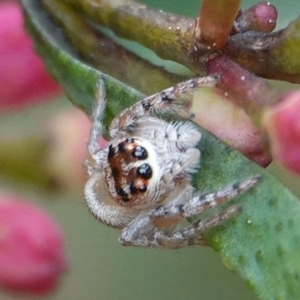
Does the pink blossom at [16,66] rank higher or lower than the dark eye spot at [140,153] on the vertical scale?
lower

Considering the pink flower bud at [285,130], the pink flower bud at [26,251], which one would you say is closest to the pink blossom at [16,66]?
the pink flower bud at [26,251]

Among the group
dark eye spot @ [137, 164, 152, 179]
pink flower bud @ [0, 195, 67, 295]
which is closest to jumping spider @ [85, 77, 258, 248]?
dark eye spot @ [137, 164, 152, 179]

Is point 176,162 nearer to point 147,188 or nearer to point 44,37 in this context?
point 147,188

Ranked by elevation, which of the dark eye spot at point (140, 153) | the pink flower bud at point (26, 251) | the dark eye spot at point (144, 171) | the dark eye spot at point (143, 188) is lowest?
the pink flower bud at point (26, 251)

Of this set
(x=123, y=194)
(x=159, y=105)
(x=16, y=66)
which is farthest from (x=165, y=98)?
(x=16, y=66)

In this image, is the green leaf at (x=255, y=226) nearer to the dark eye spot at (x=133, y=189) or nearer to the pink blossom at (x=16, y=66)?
the dark eye spot at (x=133, y=189)

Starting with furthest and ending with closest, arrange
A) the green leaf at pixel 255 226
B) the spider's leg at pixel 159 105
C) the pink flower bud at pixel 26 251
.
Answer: the pink flower bud at pixel 26 251
the spider's leg at pixel 159 105
the green leaf at pixel 255 226

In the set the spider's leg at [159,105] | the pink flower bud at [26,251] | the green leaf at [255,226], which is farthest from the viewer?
the pink flower bud at [26,251]
